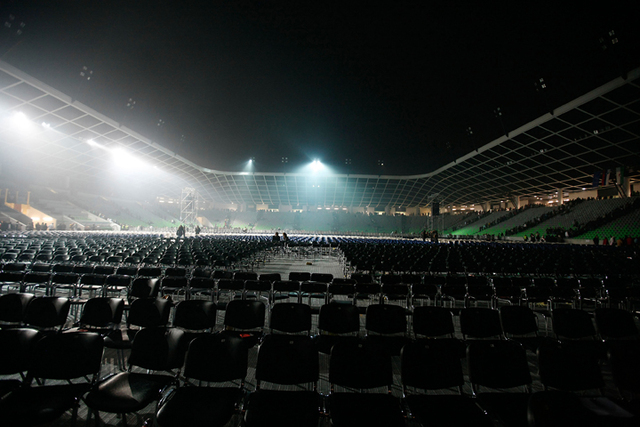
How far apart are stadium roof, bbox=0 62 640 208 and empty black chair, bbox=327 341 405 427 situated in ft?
81.7

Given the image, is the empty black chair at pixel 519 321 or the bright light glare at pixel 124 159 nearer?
the empty black chair at pixel 519 321

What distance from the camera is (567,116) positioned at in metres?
21.1

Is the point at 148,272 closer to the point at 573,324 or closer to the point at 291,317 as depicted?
the point at 291,317

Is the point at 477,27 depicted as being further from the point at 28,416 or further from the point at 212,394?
the point at 28,416

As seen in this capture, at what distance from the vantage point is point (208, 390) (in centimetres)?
263

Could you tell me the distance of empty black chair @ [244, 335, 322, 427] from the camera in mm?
2271

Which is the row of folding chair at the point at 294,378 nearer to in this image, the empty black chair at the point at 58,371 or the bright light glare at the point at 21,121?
the empty black chair at the point at 58,371

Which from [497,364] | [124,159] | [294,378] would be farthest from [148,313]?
[124,159]

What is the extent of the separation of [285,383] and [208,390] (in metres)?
0.77

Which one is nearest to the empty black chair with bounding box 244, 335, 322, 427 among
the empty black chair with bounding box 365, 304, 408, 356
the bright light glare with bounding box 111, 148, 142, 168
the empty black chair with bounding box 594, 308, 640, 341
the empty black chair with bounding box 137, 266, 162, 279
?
the empty black chair with bounding box 365, 304, 408, 356

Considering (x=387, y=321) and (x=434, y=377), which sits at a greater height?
(x=387, y=321)

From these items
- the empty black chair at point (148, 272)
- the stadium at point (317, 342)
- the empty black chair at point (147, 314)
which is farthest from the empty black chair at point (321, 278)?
the empty black chair at point (148, 272)

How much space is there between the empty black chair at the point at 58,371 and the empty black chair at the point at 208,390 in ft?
2.86

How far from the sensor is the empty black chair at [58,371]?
238cm
